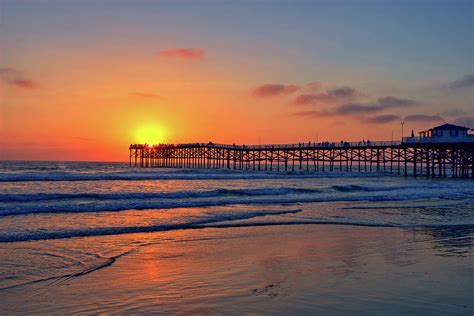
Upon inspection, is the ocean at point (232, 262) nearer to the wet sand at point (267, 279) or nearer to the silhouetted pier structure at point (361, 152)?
the wet sand at point (267, 279)

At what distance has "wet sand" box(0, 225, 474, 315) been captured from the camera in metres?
5.44

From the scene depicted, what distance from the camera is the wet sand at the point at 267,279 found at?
17.9 ft

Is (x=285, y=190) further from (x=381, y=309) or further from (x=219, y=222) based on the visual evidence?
(x=381, y=309)

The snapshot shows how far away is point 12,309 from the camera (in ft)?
17.7

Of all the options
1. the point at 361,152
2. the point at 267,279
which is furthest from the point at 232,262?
the point at 361,152

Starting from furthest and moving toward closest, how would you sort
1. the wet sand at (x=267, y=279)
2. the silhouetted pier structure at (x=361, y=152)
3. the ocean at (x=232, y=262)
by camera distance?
1. the silhouetted pier structure at (x=361, y=152)
2. the ocean at (x=232, y=262)
3. the wet sand at (x=267, y=279)

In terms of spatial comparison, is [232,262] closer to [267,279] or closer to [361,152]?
[267,279]

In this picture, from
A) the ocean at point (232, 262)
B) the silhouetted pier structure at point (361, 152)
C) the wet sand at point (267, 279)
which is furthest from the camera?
the silhouetted pier structure at point (361, 152)

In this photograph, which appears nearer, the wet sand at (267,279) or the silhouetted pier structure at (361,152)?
the wet sand at (267,279)

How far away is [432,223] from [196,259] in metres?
8.26

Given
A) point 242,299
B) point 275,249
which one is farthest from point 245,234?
point 242,299

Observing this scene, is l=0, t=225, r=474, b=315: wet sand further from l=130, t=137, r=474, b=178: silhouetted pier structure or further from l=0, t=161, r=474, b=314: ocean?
l=130, t=137, r=474, b=178: silhouetted pier structure

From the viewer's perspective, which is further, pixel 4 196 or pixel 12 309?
pixel 4 196

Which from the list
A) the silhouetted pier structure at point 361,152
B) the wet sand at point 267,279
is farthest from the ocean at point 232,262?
the silhouetted pier structure at point 361,152
